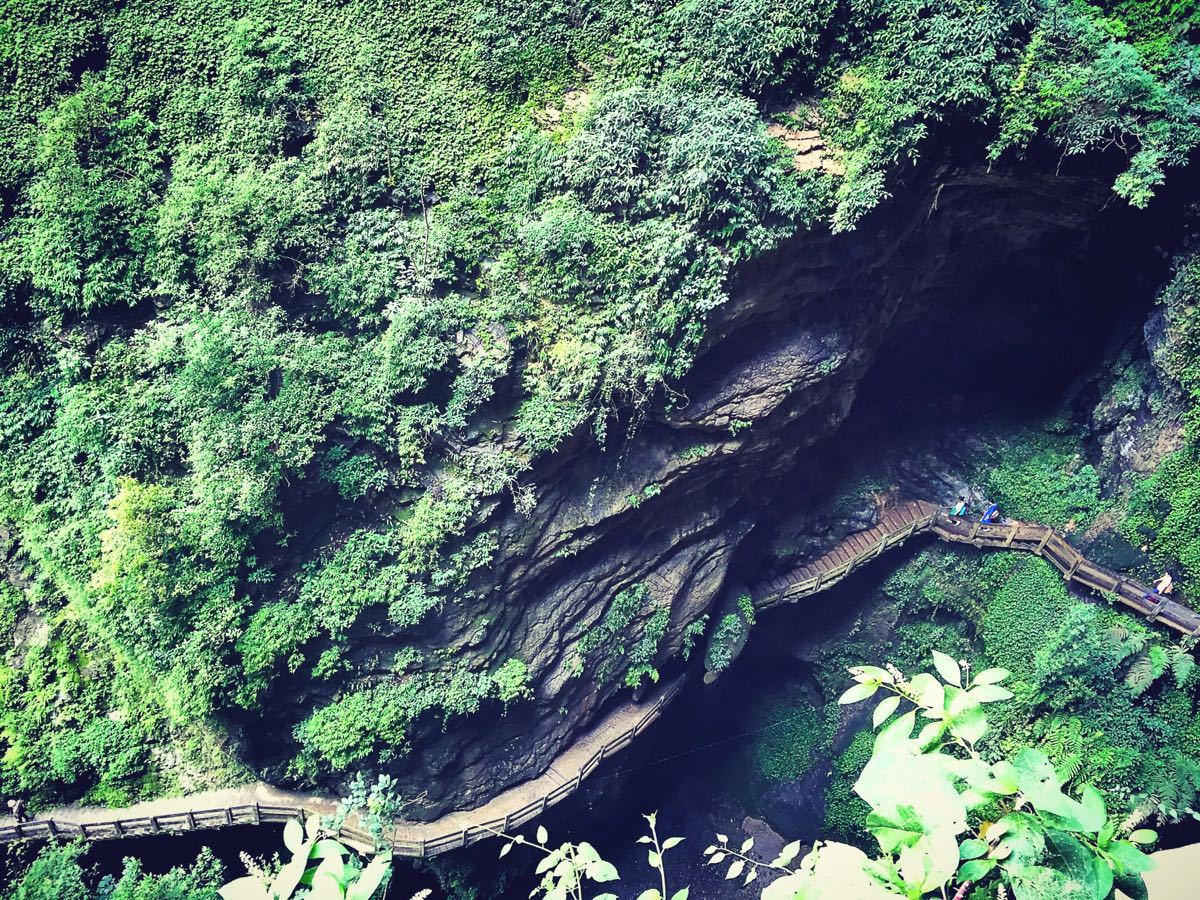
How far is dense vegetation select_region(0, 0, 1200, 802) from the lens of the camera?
1169 centimetres

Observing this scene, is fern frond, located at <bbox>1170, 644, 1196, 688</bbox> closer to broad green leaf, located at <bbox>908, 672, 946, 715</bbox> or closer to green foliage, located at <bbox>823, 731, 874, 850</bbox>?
green foliage, located at <bbox>823, 731, 874, 850</bbox>

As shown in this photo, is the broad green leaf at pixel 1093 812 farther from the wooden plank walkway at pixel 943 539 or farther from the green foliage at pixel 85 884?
the wooden plank walkway at pixel 943 539

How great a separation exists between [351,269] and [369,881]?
1164 centimetres

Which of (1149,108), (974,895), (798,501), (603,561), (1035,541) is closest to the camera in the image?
(974,895)

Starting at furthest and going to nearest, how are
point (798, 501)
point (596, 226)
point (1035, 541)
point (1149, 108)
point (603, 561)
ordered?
point (798, 501)
point (1035, 541)
point (603, 561)
point (596, 226)
point (1149, 108)

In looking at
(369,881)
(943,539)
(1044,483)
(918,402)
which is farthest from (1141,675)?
(369,881)

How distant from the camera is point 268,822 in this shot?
12.9 m

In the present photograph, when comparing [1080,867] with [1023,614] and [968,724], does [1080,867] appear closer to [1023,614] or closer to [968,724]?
[968,724]

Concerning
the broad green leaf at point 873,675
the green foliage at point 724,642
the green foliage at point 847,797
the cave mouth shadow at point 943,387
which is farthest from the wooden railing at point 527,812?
the broad green leaf at point 873,675

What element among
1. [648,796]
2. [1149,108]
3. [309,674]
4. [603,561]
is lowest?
[648,796]

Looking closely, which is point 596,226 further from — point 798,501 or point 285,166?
point 798,501

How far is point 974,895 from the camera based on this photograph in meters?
2.41

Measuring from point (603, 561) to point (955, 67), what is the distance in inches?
392

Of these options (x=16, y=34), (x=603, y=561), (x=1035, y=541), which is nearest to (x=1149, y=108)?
(x=1035, y=541)
